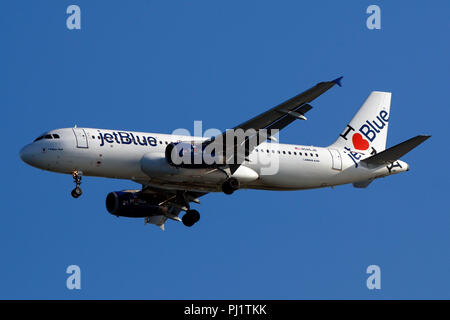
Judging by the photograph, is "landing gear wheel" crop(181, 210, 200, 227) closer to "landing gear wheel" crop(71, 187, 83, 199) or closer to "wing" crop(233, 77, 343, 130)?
"wing" crop(233, 77, 343, 130)

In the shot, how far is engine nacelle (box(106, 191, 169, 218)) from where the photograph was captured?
66000 millimetres

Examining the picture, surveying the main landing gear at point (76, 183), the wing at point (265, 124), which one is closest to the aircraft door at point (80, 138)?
the main landing gear at point (76, 183)

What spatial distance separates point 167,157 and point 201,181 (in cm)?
348

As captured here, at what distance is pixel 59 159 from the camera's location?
2287 inches

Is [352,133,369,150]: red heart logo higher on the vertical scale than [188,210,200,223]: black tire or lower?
higher

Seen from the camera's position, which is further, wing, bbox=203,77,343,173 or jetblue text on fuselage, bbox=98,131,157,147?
jetblue text on fuselage, bbox=98,131,157,147

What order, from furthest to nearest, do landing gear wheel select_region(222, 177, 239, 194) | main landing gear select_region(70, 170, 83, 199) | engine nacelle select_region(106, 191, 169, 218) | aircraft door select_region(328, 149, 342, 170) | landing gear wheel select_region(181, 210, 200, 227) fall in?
landing gear wheel select_region(181, 210, 200, 227) < engine nacelle select_region(106, 191, 169, 218) < aircraft door select_region(328, 149, 342, 170) < landing gear wheel select_region(222, 177, 239, 194) < main landing gear select_region(70, 170, 83, 199)

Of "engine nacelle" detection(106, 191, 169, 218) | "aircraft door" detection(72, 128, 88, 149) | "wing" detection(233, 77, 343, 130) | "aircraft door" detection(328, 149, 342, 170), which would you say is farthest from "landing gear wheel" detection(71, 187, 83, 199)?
"aircraft door" detection(328, 149, 342, 170)

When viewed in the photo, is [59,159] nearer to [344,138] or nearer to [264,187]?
[264,187]

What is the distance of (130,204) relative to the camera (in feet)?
217

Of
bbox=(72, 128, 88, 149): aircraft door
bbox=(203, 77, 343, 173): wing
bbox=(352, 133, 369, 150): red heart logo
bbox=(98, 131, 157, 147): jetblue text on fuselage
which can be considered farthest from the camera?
bbox=(352, 133, 369, 150): red heart logo

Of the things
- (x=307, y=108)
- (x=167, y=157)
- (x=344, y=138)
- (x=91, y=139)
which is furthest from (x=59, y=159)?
(x=344, y=138)

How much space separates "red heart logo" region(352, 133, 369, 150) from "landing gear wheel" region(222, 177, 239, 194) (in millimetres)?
11309

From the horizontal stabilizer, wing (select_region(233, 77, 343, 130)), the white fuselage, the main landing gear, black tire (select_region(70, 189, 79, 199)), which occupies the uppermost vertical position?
wing (select_region(233, 77, 343, 130))
